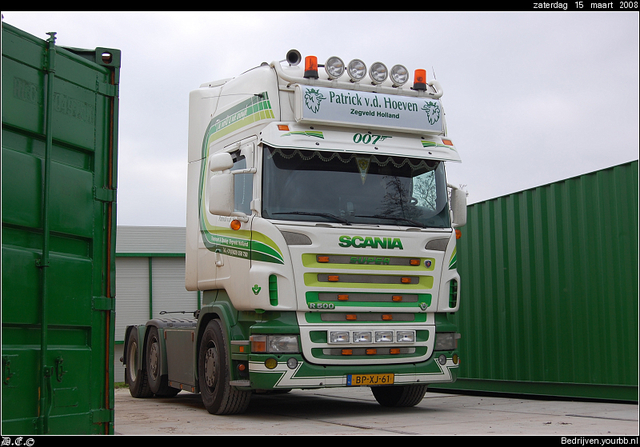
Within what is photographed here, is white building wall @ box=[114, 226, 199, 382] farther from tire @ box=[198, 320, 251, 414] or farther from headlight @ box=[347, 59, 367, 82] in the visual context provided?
headlight @ box=[347, 59, 367, 82]

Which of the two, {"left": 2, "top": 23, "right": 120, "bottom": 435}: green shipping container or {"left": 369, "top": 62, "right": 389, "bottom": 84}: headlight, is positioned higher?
{"left": 369, "top": 62, "right": 389, "bottom": 84}: headlight

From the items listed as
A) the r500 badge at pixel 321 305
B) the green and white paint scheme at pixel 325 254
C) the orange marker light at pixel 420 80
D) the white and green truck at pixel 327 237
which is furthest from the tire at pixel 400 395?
the orange marker light at pixel 420 80

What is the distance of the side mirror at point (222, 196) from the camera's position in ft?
27.6

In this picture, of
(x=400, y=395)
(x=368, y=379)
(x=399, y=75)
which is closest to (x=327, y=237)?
(x=368, y=379)

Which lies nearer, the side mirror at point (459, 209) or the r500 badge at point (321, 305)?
the r500 badge at point (321, 305)

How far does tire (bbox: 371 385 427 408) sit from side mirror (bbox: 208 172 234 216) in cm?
323

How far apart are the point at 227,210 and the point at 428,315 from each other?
2.72 m

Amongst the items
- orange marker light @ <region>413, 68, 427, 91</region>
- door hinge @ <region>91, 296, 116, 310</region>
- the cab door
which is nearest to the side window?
the cab door

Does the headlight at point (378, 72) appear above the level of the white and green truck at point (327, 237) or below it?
above

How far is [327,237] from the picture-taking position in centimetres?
850

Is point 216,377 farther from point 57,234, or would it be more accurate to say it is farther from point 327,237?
point 57,234

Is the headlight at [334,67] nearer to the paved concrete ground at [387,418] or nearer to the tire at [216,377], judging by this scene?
the tire at [216,377]

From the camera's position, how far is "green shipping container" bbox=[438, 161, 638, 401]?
30.8 ft

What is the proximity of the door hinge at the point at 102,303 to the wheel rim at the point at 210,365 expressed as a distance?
2.79m
